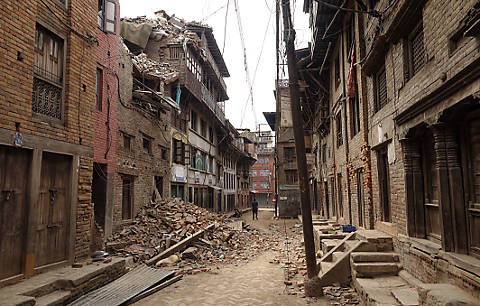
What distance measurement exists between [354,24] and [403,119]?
211 inches

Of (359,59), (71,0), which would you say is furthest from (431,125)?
(71,0)

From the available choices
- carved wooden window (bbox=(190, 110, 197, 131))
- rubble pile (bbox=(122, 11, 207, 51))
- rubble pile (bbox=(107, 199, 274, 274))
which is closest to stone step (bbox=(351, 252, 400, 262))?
rubble pile (bbox=(107, 199, 274, 274))

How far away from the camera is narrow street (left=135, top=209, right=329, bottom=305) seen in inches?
285

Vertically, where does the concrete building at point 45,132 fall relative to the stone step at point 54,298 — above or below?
above

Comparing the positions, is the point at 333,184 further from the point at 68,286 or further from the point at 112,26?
the point at 68,286

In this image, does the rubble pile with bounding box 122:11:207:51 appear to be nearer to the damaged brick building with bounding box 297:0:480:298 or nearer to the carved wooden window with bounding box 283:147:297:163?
the damaged brick building with bounding box 297:0:480:298

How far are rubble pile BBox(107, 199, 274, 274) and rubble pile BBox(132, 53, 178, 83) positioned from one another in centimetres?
640

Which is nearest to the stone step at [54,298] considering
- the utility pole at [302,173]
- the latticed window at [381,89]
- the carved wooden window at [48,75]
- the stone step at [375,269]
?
the carved wooden window at [48,75]

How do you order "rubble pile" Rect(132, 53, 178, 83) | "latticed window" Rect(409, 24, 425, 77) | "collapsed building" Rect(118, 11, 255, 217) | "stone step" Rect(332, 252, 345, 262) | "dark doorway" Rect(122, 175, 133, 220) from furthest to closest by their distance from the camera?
"collapsed building" Rect(118, 11, 255, 217) < "rubble pile" Rect(132, 53, 178, 83) < "dark doorway" Rect(122, 175, 133, 220) < "stone step" Rect(332, 252, 345, 262) < "latticed window" Rect(409, 24, 425, 77)

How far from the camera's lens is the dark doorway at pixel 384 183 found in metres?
8.88

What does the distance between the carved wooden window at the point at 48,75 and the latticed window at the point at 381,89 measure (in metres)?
8.10

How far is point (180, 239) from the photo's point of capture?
12.9m

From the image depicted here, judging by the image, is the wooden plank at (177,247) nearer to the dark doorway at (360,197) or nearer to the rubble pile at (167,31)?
the dark doorway at (360,197)

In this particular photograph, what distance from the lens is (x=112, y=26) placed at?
468 inches
